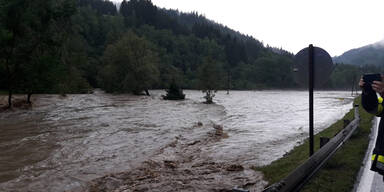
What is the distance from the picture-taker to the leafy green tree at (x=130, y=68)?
6222cm

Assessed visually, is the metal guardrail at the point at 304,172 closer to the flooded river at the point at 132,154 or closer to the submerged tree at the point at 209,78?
the flooded river at the point at 132,154

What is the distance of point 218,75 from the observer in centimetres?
5053

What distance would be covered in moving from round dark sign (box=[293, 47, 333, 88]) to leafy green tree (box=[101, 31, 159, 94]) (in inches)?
2194

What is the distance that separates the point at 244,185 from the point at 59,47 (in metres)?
32.2

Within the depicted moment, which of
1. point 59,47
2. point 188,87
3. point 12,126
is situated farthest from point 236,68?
point 12,126

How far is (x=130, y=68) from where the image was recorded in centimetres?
6406

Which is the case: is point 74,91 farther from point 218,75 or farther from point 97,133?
point 97,133

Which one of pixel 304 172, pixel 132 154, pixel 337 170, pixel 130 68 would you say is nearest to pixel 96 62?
pixel 130 68

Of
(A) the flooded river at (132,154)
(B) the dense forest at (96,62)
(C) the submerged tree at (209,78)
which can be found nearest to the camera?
(A) the flooded river at (132,154)

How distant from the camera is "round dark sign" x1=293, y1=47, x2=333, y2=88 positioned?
7.17 meters

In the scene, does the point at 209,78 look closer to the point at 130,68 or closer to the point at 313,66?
the point at 130,68

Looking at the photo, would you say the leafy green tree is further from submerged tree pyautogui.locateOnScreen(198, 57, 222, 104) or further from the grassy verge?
the grassy verge

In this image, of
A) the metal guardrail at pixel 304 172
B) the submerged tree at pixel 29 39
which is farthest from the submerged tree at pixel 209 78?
the metal guardrail at pixel 304 172

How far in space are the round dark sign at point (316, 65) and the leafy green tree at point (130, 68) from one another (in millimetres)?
55730
